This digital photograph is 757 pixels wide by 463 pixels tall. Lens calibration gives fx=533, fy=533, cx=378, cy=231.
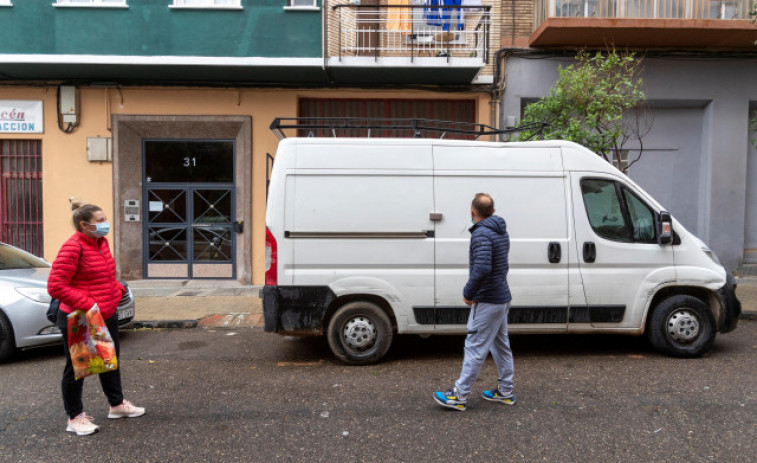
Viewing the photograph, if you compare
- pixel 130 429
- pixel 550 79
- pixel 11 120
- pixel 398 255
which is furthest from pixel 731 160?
pixel 11 120

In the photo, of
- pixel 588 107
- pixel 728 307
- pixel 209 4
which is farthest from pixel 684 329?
pixel 209 4

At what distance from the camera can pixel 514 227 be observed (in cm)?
557

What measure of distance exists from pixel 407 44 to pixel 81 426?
8.99m

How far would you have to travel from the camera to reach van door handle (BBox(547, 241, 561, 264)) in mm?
5566

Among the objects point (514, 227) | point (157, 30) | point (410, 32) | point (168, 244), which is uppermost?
point (410, 32)

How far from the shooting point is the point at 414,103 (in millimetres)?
11305

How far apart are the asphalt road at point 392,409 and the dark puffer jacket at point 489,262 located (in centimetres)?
95

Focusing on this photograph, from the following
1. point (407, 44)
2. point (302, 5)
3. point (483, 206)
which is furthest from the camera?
point (407, 44)

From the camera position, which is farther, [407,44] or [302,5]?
[407,44]

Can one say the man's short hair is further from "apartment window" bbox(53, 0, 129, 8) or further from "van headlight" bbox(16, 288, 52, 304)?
"apartment window" bbox(53, 0, 129, 8)

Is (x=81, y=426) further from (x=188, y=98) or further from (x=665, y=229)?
(x=188, y=98)

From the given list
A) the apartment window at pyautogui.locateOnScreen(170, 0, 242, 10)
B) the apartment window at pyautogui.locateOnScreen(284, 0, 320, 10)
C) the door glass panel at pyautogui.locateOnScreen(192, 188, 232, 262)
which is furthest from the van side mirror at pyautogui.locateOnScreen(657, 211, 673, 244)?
the door glass panel at pyautogui.locateOnScreen(192, 188, 232, 262)

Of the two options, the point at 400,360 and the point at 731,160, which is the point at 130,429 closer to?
the point at 400,360

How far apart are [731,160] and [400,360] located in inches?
367
